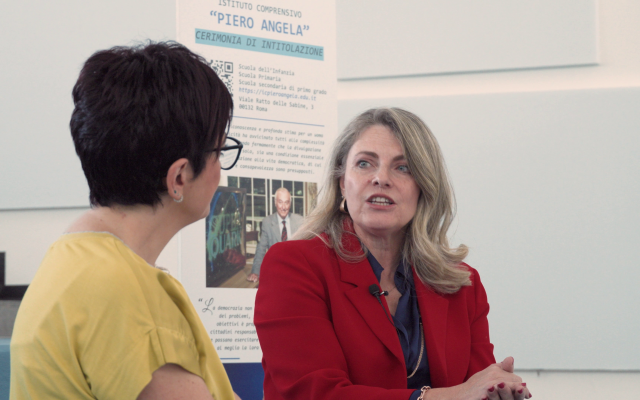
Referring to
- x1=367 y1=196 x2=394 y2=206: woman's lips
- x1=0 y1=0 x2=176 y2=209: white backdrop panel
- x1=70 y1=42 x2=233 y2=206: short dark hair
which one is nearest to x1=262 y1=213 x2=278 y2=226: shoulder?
x1=367 y1=196 x2=394 y2=206: woman's lips

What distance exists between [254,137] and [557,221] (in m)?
1.81

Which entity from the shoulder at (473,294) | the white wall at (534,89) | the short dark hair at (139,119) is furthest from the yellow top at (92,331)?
the white wall at (534,89)

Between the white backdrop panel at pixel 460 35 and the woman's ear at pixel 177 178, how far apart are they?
2.66 m

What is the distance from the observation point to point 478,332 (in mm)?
1990

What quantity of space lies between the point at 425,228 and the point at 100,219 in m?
1.33

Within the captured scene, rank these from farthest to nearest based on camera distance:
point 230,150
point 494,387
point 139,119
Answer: point 230,150 < point 494,387 < point 139,119

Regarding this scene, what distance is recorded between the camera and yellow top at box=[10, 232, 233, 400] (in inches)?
33.2

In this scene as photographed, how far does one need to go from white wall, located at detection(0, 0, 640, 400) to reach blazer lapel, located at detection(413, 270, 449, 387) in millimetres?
1543

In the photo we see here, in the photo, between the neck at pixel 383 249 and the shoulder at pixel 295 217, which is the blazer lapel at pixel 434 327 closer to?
the neck at pixel 383 249

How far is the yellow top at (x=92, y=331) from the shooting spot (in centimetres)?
84

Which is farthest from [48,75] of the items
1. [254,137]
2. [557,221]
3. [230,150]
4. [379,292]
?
[557,221]

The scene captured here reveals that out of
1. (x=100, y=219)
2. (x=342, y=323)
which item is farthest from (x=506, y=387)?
(x=100, y=219)

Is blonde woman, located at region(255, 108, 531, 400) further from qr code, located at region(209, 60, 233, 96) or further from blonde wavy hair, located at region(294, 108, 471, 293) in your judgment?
qr code, located at region(209, 60, 233, 96)

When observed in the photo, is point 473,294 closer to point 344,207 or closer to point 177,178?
point 344,207
